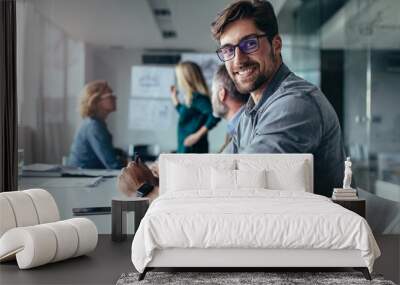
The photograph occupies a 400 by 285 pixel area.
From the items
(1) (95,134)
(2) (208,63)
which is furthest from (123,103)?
(2) (208,63)

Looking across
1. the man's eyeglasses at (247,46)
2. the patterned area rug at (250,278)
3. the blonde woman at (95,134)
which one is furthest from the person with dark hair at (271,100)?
the patterned area rug at (250,278)

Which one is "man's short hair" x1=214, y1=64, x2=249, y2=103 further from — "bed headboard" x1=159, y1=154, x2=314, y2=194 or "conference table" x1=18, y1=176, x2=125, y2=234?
"conference table" x1=18, y1=176, x2=125, y2=234

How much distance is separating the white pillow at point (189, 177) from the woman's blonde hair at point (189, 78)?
2.88ft

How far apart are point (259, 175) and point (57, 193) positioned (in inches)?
94.9

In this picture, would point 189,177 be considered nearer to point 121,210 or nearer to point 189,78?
point 121,210

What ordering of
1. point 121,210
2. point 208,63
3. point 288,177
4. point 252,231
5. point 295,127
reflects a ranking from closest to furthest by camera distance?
point 252,231, point 288,177, point 121,210, point 295,127, point 208,63

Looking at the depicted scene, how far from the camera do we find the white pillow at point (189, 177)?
19.8ft

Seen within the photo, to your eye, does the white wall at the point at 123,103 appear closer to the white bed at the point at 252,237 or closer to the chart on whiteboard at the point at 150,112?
the chart on whiteboard at the point at 150,112

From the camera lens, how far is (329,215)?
441cm

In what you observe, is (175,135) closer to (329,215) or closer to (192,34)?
(192,34)

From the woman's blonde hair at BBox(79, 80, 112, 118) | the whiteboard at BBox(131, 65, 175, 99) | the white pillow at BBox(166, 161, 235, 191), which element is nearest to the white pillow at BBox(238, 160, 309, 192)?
the white pillow at BBox(166, 161, 235, 191)

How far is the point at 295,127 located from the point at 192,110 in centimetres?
117

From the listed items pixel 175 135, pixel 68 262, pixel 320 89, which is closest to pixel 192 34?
pixel 175 135

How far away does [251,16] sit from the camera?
6.55 meters
